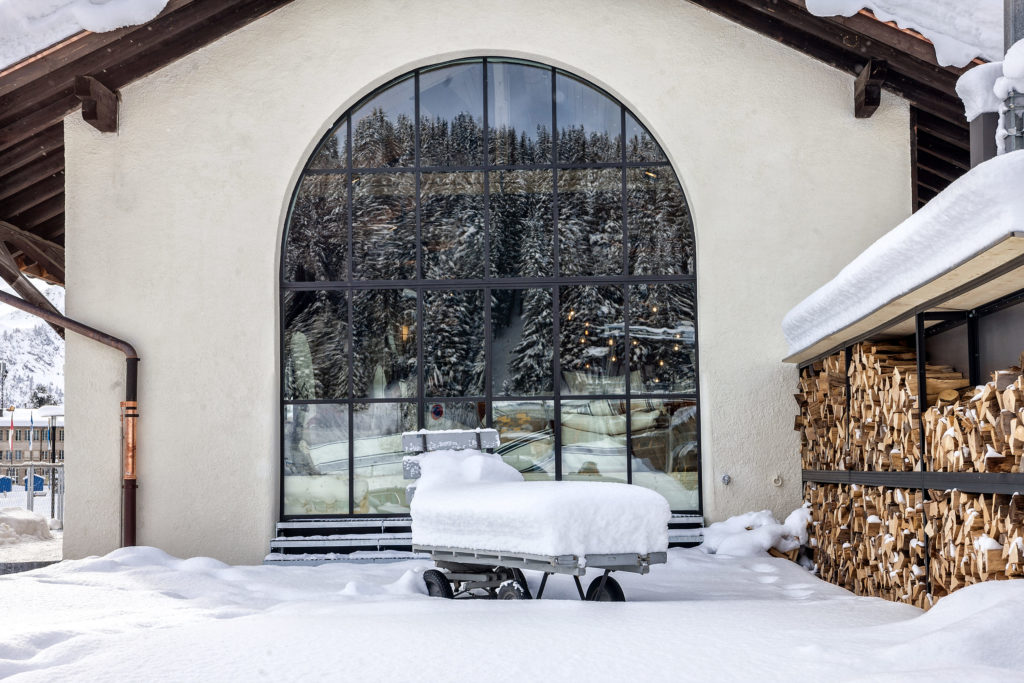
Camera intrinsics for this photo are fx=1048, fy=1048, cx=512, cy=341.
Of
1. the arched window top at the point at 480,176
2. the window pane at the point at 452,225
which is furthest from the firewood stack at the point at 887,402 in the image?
the window pane at the point at 452,225

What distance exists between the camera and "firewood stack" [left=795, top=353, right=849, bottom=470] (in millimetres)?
8414

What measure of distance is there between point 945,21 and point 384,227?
5.42 m

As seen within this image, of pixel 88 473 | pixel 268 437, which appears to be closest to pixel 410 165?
pixel 268 437

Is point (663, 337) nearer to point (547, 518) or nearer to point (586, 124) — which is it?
point (586, 124)

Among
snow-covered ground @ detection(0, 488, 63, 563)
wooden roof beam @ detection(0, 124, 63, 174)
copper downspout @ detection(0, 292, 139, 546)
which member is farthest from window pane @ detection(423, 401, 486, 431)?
wooden roof beam @ detection(0, 124, 63, 174)

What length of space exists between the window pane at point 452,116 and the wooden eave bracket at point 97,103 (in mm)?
3026

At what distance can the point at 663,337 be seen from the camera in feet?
33.9

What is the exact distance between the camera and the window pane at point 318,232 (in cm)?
1056

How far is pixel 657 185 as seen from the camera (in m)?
10.5

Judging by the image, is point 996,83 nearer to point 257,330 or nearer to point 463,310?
point 463,310

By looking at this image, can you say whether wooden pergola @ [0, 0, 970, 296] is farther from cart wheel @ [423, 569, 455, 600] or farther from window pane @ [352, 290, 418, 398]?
cart wheel @ [423, 569, 455, 600]

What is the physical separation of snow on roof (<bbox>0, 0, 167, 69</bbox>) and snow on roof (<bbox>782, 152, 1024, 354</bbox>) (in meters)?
6.25

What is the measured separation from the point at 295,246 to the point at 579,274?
2.88 meters

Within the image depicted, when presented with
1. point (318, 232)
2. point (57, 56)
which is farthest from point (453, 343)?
point (57, 56)
